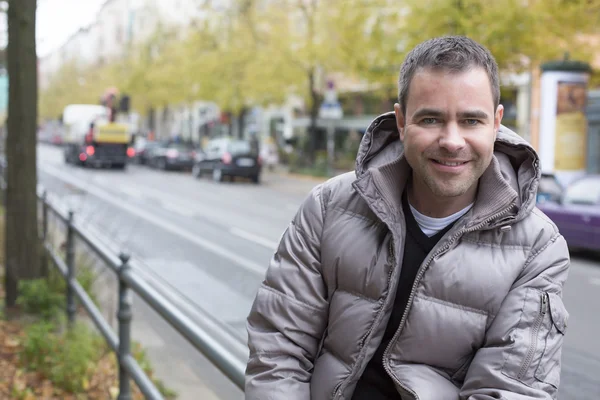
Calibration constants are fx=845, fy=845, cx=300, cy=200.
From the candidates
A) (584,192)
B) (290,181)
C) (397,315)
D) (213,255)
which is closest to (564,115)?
(584,192)

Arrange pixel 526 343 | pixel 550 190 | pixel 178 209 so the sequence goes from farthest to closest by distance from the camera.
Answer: pixel 178 209 → pixel 550 190 → pixel 526 343

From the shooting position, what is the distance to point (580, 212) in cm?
1338

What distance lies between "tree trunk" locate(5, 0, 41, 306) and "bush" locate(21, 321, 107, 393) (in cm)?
161

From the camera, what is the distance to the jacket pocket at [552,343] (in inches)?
74.2

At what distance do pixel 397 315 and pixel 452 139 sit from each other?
0.46 meters

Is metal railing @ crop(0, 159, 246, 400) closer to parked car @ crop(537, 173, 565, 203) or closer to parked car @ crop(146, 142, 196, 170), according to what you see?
parked car @ crop(537, 173, 565, 203)

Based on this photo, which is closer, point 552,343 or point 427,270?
point 552,343

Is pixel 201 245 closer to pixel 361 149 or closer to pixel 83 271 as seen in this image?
pixel 83 271

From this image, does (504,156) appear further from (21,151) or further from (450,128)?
(21,151)

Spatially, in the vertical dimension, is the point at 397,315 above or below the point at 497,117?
below

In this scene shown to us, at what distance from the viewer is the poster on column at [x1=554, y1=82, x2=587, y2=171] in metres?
19.6

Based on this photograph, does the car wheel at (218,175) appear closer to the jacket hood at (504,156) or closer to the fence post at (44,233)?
the fence post at (44,233)

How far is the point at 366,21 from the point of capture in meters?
27.5

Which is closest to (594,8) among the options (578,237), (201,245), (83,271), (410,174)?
(578,237)
